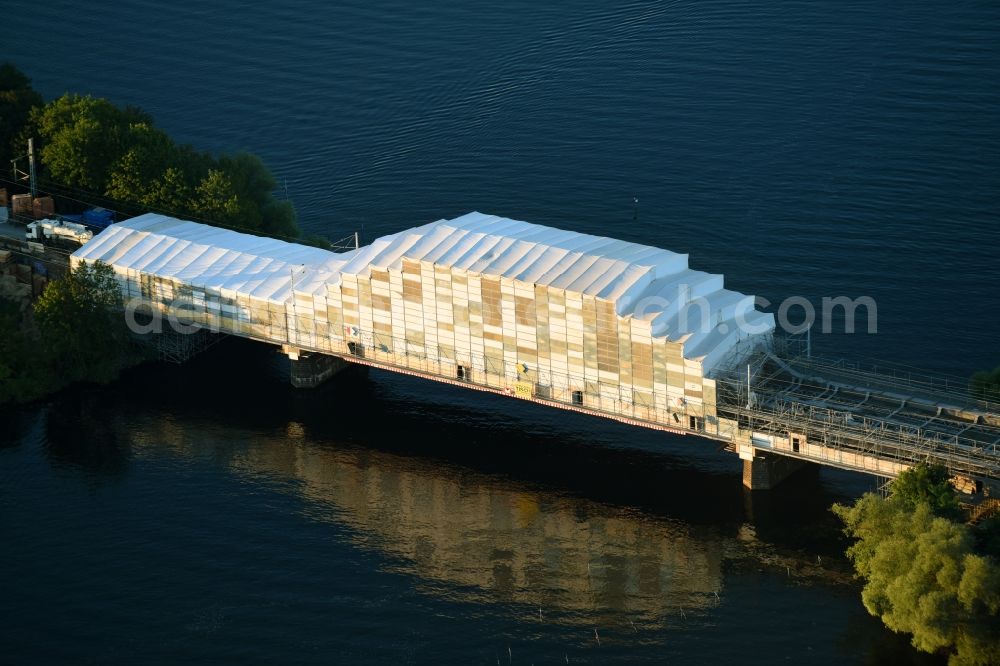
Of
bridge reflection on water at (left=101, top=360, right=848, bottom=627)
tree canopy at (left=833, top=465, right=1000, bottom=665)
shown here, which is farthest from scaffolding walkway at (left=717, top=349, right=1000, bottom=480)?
bridge reflection on water at (left=101, top=360, right=848, bottom=627)

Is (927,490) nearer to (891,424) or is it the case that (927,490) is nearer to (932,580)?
(932,580)

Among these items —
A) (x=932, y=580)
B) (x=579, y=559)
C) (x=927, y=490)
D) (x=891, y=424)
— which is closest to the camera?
(x=932, y=580)

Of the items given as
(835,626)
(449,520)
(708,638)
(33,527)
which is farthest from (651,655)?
(33,527)

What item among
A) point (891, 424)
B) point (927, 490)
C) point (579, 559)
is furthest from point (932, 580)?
point (579, 559)

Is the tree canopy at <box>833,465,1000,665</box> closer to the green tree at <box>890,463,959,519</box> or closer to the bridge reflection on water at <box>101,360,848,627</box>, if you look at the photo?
the green tree at <box>890,463,959,519</box>

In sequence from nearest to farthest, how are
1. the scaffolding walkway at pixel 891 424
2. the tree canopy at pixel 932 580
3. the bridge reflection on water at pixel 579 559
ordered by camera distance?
1. the tree canopy at pixel 932 580
2. the bridge reflection on water at pixel 579 559
3. the scaffolding walkway at pixel 891 424

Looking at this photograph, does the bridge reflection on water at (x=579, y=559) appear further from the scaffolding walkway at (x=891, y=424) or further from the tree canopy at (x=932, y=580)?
the scaffolding walkway at (x=891, y=424)

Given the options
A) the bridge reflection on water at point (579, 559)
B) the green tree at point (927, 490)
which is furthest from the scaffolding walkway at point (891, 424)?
the bridge reflection on water at point (579, 559)


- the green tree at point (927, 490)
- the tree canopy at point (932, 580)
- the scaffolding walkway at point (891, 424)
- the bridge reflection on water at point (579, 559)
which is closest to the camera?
the tree canopy at point (932, 580)
